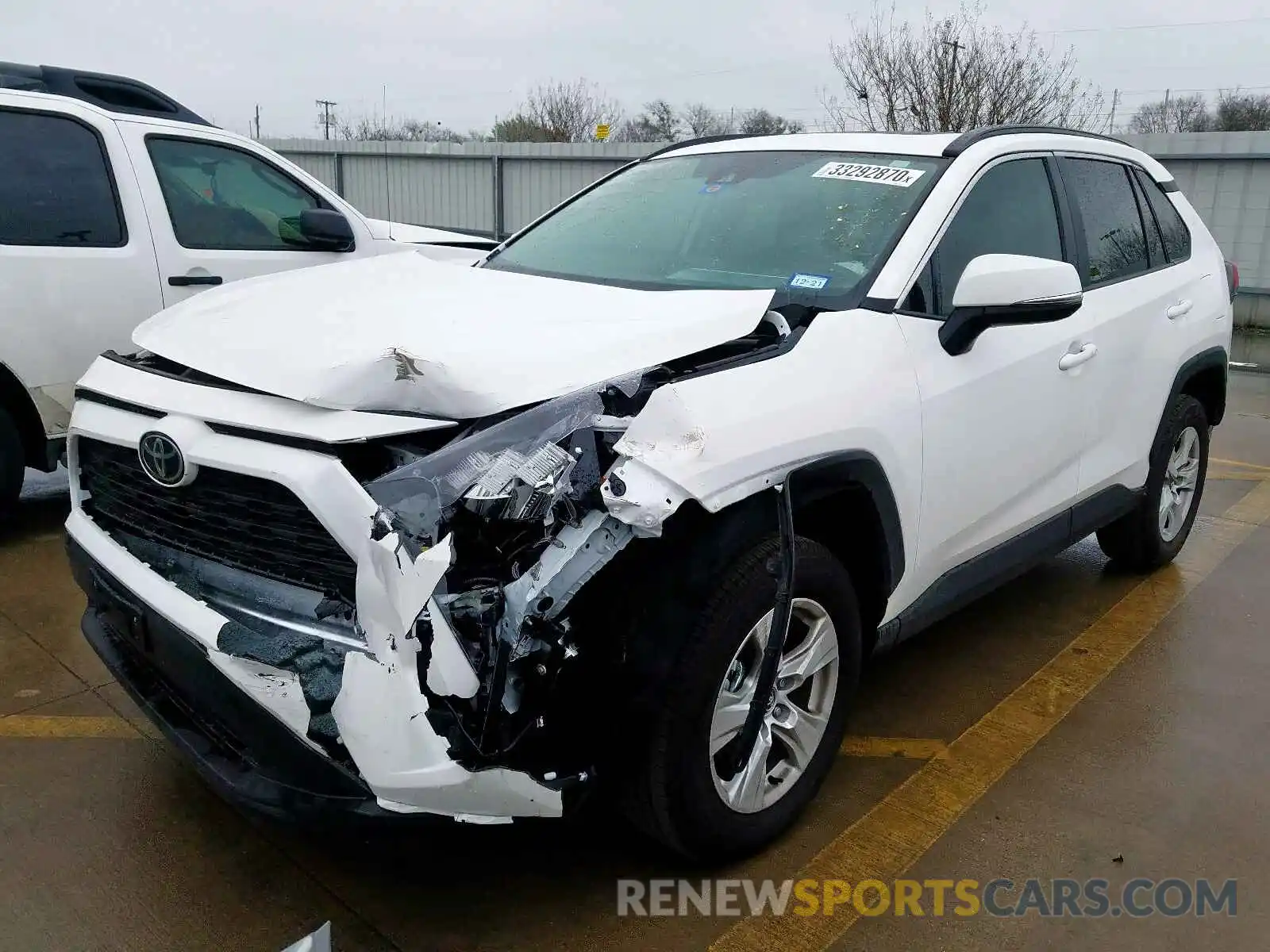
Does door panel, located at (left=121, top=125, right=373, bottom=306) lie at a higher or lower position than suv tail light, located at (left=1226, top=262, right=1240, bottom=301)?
higher

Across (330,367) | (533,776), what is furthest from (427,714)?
(330,367)

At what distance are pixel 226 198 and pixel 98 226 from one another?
714 millimetres

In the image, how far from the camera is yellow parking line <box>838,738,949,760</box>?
3180 mm

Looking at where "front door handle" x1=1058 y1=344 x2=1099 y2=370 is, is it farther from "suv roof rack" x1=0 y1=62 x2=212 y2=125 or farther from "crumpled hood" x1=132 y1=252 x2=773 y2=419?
"suv roof rack" x1=0 y1=62 x2=212 y2=125

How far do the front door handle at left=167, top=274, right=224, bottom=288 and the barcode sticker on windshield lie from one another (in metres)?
3.04

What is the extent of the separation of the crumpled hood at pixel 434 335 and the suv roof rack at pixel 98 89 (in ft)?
8.03

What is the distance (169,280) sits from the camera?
4824 millimetres

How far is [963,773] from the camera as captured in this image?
3.09 metres

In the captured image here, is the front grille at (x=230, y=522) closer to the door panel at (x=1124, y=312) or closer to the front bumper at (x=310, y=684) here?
the front bumper at (x=310, y=684)

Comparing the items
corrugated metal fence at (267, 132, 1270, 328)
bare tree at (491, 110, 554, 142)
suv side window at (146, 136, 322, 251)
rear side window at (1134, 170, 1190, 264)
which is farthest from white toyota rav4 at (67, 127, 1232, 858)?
bare tree at (491, 110, 554, 142)

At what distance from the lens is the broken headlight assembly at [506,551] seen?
76.2 inches

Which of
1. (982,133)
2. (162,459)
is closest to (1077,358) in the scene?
(982,133)

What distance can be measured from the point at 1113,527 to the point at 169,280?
14.4 feet

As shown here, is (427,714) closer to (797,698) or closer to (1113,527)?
(797,698)
